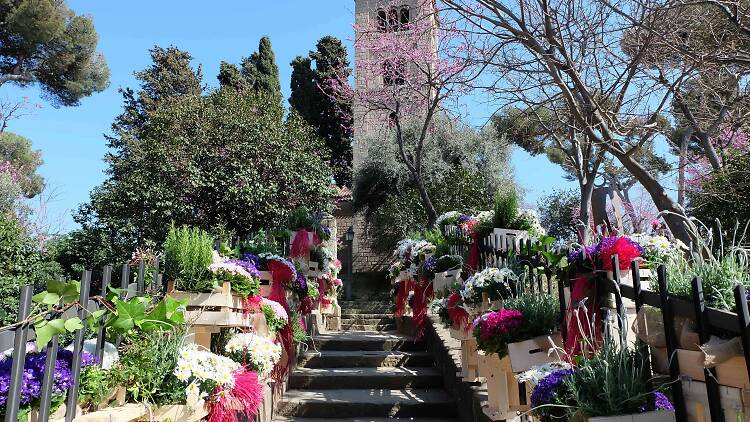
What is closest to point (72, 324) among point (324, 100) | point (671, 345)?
point (671, 345)

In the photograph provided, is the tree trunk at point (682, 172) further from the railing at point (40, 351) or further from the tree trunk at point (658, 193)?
the railing at point (40, 351)

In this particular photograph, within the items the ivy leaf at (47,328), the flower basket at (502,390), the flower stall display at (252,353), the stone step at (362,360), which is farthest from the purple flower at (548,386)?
the stone step at (362,360)

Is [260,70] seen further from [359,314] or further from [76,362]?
[76,362]

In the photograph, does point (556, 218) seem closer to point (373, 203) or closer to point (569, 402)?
point (373, 203)

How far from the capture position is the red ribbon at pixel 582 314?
256 cm

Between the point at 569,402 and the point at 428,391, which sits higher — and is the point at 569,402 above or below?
above

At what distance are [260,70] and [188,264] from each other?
22407 mm

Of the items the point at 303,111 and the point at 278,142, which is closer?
the point at 278,142

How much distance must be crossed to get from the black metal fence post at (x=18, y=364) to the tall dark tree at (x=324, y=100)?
22418 millimetres

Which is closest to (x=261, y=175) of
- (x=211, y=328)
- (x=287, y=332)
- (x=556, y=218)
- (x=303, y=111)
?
(x=287, y=332)

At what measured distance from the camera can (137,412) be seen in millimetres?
2393

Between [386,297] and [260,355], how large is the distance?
1200 cm

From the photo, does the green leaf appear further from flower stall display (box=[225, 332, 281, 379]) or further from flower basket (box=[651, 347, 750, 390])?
flower basket (box=[651, 347, 750, 390])

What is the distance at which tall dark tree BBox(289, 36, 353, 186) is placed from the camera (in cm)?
2466
